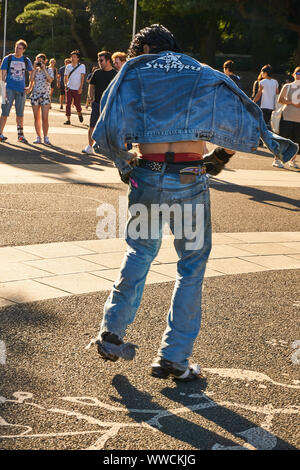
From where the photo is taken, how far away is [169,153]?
3.75m

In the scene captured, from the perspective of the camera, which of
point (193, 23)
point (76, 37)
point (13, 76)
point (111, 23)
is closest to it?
point (13, 76)

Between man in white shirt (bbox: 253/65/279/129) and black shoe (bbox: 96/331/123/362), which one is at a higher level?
man in white shirt (bbox: 253/65/279/129)

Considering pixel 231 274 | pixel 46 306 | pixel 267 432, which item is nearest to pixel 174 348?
pixel 267 432

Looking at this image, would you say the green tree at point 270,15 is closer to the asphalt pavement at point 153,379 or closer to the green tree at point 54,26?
the green tree at point 54,26

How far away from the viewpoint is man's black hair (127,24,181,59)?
3.84 m

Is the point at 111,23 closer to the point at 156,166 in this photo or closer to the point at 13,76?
the point at 13,76

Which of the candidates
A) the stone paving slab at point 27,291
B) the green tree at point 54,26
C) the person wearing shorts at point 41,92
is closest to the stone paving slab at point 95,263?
the stone paving slab at point 27,291

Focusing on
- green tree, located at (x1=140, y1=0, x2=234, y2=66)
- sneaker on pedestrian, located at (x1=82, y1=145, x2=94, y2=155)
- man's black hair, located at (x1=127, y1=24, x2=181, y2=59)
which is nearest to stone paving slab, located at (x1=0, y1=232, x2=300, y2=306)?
man's black hair, located at (x1=127, y1=24, x2=181, y2=59)

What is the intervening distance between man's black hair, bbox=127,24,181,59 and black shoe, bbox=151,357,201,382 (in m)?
1.64

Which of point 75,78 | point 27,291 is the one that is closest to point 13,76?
point 75,78

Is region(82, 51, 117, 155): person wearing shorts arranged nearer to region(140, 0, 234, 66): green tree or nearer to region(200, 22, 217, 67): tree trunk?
region(140, 0, 234, 66): green tree

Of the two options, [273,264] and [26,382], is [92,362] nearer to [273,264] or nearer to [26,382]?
[26,382]

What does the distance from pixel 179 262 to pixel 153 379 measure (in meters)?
0.64
